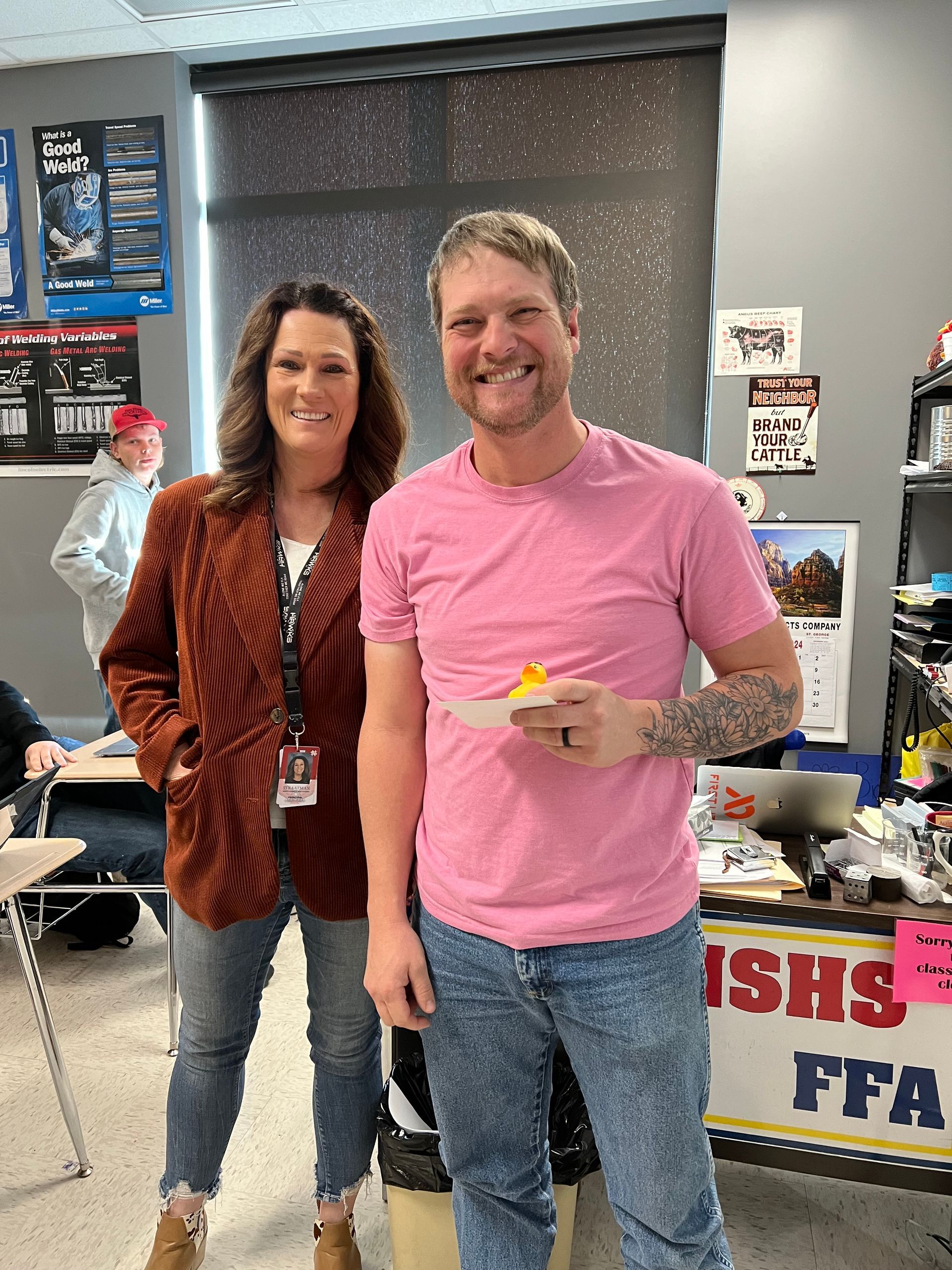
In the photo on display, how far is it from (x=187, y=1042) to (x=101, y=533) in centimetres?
263

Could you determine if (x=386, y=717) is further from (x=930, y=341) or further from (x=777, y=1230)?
(x=930, y=341)

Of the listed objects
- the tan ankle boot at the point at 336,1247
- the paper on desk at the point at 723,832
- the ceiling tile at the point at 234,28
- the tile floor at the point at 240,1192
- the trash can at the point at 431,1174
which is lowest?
the tile floor at the point at 240,1192

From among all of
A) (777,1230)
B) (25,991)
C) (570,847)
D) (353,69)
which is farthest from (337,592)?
(353,69)

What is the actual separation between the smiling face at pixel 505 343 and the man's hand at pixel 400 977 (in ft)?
2.17

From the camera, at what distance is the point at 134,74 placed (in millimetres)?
3578

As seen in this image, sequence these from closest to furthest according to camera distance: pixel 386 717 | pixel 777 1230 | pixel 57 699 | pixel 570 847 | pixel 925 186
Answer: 1. pixel 570 847
2. pixel 386 717
3. pixel 777 1230
4. pixel 925 186
5. pixel 57 699

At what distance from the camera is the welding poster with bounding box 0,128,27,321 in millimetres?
3725

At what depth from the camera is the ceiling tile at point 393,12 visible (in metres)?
3.11

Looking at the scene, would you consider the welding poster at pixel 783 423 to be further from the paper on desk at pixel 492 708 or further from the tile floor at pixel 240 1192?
the paper on desk at pixel 492 708

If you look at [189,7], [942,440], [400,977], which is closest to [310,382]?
[400,977]

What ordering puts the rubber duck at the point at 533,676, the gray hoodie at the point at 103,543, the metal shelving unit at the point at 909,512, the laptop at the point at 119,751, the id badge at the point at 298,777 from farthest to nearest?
the gray hoodie at the point at 103,543
the metal shelving unit at the point at 909,512
the laptop at the point at 119,751
the id badge at the point at 298,777
the rubber duck at the point at 533,676

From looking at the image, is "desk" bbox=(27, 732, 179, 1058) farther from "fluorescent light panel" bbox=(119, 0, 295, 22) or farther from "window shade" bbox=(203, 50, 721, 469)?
"fluorescent light panel" bbox=(119, 0, 295, 22)

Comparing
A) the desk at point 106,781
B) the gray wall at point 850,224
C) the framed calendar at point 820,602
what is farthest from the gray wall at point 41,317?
the framed calendar at point 820,602

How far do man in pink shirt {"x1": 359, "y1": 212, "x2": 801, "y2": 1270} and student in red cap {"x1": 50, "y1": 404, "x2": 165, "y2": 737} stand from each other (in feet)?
9.09
